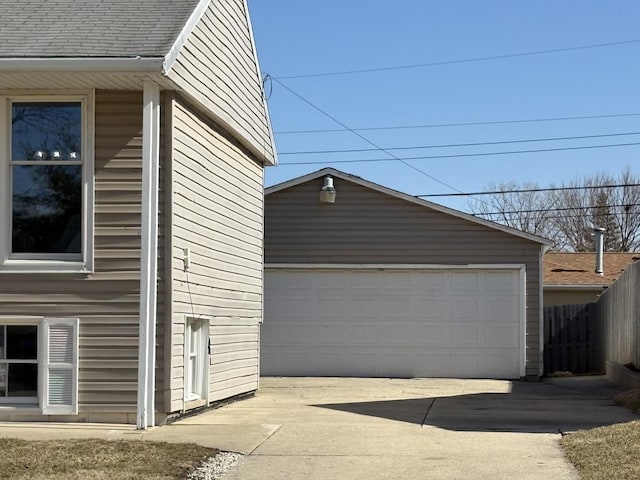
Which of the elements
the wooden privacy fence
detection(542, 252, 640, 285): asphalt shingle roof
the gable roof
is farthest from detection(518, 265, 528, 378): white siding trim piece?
detection(542, 252, 640, 285): asphalt shingle roof

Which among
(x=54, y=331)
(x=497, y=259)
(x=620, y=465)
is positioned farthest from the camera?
(x=497, y=259)

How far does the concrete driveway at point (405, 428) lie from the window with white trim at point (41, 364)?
1.38 m

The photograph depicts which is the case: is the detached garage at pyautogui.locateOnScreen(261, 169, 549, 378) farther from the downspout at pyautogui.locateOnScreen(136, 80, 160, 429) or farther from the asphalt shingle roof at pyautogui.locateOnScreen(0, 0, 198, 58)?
the downspout at pyautogui.locateOnScreen(136, 80, 160, 429)

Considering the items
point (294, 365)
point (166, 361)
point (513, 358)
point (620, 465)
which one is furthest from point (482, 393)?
point (620, 465)

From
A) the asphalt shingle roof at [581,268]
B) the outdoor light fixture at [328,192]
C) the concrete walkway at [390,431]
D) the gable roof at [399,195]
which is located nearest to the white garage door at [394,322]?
the gable roof at [399,195]

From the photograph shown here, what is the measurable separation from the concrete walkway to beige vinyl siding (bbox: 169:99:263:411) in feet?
2.38

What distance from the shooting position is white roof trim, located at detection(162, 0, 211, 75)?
11.3m

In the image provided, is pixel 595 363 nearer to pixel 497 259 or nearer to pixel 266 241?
pixel 497 259

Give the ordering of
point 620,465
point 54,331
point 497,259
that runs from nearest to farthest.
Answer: point 620,465 < point 54,331 < point 497,259

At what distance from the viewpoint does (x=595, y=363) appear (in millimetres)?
25031

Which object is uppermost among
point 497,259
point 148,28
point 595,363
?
point 148,28

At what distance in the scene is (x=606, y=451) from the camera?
9734 millimetres

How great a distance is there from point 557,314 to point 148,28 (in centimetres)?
1635

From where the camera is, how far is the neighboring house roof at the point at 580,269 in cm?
2961
